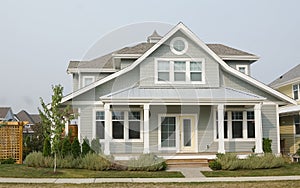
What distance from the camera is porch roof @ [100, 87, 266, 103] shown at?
19.1m

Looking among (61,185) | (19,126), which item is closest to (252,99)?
(61,185)

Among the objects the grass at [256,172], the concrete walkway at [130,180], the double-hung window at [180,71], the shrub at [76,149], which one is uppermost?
the double-hung window at [180,71]

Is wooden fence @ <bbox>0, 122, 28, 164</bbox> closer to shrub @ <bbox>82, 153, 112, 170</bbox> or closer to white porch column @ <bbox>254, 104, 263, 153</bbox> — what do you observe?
shrub @ <bbox>82, 153, 112, 170</bbox>

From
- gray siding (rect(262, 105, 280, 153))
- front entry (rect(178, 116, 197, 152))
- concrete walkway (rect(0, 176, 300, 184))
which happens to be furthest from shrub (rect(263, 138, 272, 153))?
concrete walkway (rect(0, 176, 300, 184))

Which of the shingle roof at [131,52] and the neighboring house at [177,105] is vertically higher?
the shingle roof at [131,52]

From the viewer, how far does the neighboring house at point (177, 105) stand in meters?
20.8

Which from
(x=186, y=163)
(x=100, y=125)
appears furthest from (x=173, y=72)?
(x=186, y=163)

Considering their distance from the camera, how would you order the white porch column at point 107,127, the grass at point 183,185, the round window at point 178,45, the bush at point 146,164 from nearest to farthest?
the grass at point 183,185 < the bush at point 146,164 < the white porch column at point 107,127 < the round window at point 178,45

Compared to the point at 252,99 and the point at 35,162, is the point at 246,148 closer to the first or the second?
the point at 252,99

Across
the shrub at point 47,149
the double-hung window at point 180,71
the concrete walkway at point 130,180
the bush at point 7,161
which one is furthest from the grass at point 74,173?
the double-hung window at point 180,71

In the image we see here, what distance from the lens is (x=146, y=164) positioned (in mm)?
16922

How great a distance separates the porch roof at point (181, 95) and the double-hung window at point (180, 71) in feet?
2.16

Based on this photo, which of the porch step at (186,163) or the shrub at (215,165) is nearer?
the shrub at (215,165)

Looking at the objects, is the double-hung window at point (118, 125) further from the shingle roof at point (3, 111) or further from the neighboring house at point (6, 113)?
the shingle roof at point (3, 111)
